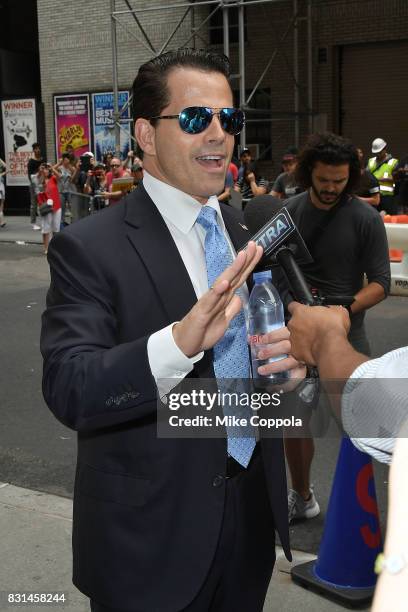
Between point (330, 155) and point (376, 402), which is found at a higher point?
point (330, 155)

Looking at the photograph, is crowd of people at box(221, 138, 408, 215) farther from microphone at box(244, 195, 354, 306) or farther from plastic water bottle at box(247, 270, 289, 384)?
microphone at box(244, 195, 354, 306)

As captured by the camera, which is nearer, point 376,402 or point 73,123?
point 376,402

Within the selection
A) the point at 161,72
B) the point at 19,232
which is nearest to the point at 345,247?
the point at 161,72

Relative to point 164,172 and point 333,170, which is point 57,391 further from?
point 333,170

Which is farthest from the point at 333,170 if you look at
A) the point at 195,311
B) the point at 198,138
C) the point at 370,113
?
the point at 370,113

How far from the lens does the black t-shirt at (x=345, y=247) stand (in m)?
4.45

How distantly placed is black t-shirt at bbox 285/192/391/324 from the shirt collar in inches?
88.2

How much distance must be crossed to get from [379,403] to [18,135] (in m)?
23.6

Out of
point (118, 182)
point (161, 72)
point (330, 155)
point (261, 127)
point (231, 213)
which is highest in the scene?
point (261, 127)

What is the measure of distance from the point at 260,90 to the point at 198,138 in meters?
18.5

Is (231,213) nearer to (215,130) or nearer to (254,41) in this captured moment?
(215,130)

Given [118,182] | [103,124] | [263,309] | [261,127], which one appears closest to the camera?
[263,309]

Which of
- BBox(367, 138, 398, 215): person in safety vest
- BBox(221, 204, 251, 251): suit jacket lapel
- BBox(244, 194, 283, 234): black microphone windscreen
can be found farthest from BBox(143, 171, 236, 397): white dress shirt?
BBox(367, 138, 398, 215): person in safety vest

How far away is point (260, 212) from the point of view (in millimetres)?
2613
